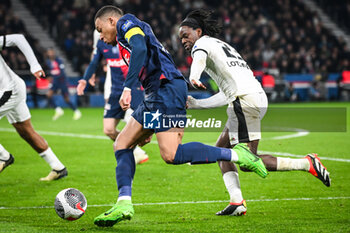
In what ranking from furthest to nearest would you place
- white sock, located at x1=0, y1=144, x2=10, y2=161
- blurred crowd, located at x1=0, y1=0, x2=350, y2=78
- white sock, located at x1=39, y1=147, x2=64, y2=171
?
1. blurred crowd, located at x1=0, y1=0, x2=350, y2=78
2. white sock, located at x1=39, y1=147, x2=64, y2=171
3. white sock, located at x1=0, y1=144, x2=10, y2=161

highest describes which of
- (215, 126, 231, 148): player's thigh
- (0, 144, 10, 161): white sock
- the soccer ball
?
(215, 126, 231, 148): player's thigh

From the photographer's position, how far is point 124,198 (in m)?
5.09

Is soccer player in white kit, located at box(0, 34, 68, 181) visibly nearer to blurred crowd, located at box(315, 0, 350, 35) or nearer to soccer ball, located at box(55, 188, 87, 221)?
soccer ball, located at box(55, 188, 87, 221)

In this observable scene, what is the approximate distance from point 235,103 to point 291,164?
82 cm

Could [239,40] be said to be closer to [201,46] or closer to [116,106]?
[116,106]

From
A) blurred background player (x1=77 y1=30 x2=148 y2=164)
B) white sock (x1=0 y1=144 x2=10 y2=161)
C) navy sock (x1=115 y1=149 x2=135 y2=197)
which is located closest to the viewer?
navy sock (x1=115 y1=149 x2=135 y2=197)

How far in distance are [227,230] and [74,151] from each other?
662 cm

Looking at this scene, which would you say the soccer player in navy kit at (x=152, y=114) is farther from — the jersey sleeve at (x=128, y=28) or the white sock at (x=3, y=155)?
the white sock at (x=3, y=155)

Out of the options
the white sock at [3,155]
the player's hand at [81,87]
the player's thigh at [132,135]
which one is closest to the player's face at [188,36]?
the player's thigh at [132,135]

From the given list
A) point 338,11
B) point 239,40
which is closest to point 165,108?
point 239,40

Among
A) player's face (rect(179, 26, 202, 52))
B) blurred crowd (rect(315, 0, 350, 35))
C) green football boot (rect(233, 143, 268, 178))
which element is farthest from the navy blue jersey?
blurred crowd (rect(315, 0, 350, 35))

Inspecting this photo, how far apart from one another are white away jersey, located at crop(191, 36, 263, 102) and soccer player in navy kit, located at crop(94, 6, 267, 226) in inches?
19.5

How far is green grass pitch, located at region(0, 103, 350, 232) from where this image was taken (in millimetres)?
5198

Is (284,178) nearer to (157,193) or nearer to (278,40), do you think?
(157,193)
